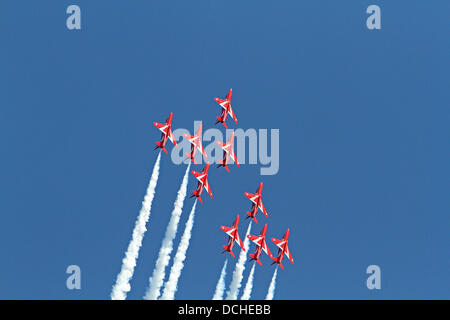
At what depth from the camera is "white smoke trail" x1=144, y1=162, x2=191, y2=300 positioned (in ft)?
308

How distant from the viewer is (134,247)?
316 feet

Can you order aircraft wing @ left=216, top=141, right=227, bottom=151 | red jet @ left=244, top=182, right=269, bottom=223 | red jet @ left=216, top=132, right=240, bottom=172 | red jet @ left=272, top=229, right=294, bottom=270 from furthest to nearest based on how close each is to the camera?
red jet @ left=272, top=229, right=294, bottom=270
red jet @ left=244, top=182, right=269, bottom=223
red jet @ left=216, top=132, right=240, bottom=172
aircraft wing @ left=216, top=141, right=227, bottom=151

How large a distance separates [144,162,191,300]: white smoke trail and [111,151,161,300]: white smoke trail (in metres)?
2.31

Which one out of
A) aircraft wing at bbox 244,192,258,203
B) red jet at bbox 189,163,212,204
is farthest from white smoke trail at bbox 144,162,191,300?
aircraft wing at bbox 244,192,258,203

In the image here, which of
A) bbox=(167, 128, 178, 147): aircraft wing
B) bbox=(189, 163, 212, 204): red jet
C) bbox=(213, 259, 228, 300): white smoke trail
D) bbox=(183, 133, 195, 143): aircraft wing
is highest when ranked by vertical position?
bbox=(183, 133, 195, 143): aircraft wing

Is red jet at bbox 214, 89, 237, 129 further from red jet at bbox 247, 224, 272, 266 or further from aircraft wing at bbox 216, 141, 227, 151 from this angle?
red jet at bbox 247, 224, 272, 266

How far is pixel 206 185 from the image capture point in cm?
10012
